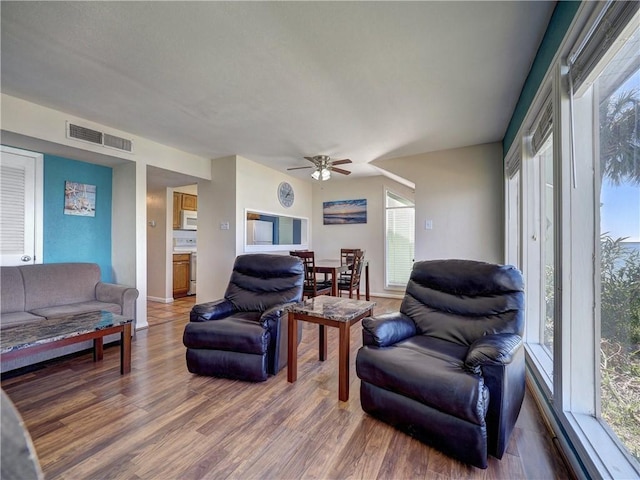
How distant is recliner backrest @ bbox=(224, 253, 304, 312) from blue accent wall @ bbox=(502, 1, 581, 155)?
2328 mm

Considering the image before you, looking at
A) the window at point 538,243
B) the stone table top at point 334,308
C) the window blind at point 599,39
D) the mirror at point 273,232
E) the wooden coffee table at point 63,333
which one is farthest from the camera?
the mirror at point 273,232

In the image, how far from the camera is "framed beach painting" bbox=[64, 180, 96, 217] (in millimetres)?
3453

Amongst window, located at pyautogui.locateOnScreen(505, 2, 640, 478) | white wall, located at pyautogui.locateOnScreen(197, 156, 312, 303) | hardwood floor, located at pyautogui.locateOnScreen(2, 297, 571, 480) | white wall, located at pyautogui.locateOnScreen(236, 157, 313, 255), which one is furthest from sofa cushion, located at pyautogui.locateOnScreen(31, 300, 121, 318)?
window, located at pyautogui.locateOnScreen(505, 2, 640, 478)

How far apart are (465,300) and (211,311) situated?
2.04m

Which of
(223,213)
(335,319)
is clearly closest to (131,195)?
(223,213)

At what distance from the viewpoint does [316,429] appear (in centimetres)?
171

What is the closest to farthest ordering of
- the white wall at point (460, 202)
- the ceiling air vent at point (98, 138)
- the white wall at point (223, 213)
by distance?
the ceiling air vent at point (98, 138) → the white wall at point (460, 202) → the white wall at point (223, 213)

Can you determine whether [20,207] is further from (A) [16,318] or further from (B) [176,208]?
(B) [176,208]

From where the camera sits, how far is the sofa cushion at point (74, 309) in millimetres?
2736

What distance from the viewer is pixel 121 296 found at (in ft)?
10.3

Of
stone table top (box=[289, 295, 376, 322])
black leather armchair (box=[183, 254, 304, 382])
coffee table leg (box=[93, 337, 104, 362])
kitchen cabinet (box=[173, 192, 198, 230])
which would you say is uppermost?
kitchen cabinet (box=[173, 192, 198, 230])

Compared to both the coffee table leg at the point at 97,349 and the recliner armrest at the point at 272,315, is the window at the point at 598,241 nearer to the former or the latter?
the recliner armrest at the point at 272,315

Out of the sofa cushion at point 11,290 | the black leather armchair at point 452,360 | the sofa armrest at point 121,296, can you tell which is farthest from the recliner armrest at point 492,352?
the sofa cushion at point 11,290

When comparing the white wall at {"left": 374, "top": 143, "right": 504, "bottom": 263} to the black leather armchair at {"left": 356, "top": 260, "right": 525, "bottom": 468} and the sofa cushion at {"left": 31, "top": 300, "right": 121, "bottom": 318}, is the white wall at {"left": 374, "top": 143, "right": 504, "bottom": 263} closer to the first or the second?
the black leather armchair at {"left": 356, "top": 260, "right": 525, "bottom": 468}
